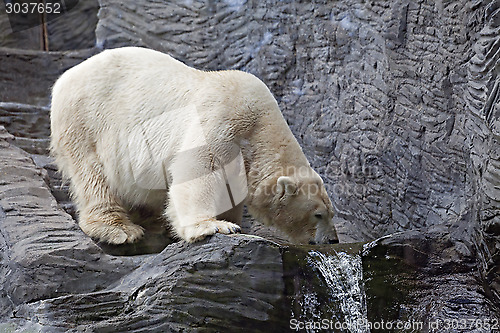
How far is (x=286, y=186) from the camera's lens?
3898 mm

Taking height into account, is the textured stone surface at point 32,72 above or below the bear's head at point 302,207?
below

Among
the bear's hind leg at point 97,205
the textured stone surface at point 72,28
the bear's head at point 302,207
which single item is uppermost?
the bear's head at point 302,207

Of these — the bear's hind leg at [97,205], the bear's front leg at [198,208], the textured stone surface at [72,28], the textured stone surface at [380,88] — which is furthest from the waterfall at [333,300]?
the textured stone surface at [72,28]

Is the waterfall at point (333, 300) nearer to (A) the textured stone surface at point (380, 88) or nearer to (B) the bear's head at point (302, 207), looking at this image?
(B) the bear's head at point (302, 207)

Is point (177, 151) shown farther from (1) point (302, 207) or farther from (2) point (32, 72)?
(2) point (32, 72)

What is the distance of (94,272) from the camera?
3.53 meters

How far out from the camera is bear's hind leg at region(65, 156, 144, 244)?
4.26 metres

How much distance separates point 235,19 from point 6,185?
3.39 metres

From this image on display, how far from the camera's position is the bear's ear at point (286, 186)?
3869mm

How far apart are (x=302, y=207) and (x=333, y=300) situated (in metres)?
0.79

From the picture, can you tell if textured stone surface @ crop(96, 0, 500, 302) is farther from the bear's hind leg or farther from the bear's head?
the bear's hind leg

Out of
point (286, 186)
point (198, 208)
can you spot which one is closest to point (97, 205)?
point (198, 208)

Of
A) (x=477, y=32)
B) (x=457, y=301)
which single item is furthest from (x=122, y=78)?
(x=457, y=301)

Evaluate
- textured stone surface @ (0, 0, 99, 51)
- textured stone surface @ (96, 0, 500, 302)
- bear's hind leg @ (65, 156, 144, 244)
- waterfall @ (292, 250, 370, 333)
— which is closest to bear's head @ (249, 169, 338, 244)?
waterfall @ (292, 250, 370, 333)
